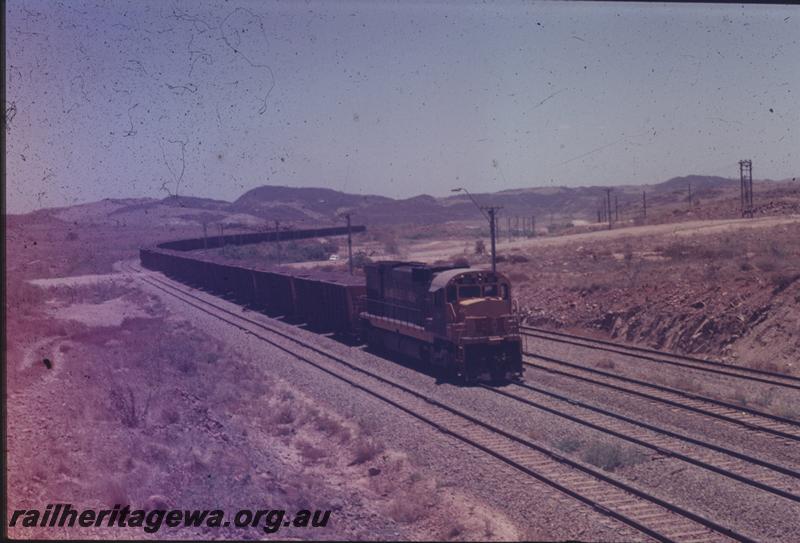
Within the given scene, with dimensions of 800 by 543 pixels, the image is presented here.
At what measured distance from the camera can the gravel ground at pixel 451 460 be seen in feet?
36.7

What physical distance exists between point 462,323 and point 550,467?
352 inches

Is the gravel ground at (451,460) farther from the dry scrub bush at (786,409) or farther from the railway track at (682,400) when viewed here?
the dry scrub bush at (786,409)

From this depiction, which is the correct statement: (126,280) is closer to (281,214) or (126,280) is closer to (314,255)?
(314,255)

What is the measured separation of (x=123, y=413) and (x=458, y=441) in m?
6.84

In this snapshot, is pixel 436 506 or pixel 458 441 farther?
pixel 458 441

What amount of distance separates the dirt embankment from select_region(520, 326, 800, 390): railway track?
4.94 ft

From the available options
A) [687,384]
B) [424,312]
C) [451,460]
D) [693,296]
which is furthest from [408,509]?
[693,296]

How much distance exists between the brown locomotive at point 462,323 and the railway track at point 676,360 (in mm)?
4023

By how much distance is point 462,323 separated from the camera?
22.8 metres

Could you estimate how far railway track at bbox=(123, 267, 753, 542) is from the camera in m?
11.2

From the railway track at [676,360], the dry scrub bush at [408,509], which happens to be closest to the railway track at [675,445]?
the dry scrub bush at [408,509]

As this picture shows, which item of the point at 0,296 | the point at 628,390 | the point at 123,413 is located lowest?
the point at 628,390

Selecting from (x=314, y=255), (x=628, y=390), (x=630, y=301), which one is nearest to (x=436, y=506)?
(x=628, y=390)

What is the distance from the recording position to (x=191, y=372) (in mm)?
21719
